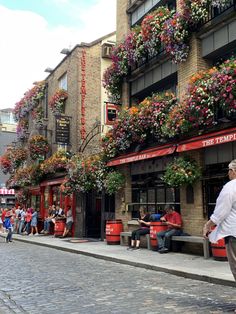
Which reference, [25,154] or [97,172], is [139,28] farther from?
[25,154]

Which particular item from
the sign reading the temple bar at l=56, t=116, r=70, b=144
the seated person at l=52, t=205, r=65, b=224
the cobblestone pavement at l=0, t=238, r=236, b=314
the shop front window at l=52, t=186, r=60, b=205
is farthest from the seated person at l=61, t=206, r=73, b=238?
the cobblestone pavement at l=0, t=238, r=236, b=314

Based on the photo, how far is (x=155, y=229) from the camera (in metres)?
13.2

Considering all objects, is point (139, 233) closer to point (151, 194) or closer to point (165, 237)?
point (165, 237)

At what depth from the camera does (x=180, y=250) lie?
12.9 m

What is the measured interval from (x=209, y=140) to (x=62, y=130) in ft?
38.2

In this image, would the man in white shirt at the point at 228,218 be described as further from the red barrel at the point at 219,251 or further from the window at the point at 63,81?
the window at the point at 63,81

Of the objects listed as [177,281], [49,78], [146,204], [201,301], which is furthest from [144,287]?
[49,78]

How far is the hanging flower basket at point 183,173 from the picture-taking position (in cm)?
1203

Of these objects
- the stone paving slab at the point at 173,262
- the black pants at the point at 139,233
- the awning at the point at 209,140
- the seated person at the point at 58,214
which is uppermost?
the awning at the point at 209,140

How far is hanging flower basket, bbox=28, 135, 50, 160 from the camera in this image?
2456 centimetres

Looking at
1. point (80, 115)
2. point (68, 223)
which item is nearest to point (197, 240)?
point (68, 223)

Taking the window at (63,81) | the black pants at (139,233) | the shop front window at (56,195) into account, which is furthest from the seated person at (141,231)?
the window at (63,81)

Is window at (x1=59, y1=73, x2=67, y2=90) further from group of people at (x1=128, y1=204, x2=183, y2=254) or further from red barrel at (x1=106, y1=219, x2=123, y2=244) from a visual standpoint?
group of people at (x1=128, y1=204, x2=183, y2=254)

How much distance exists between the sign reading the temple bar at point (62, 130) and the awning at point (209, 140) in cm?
997
